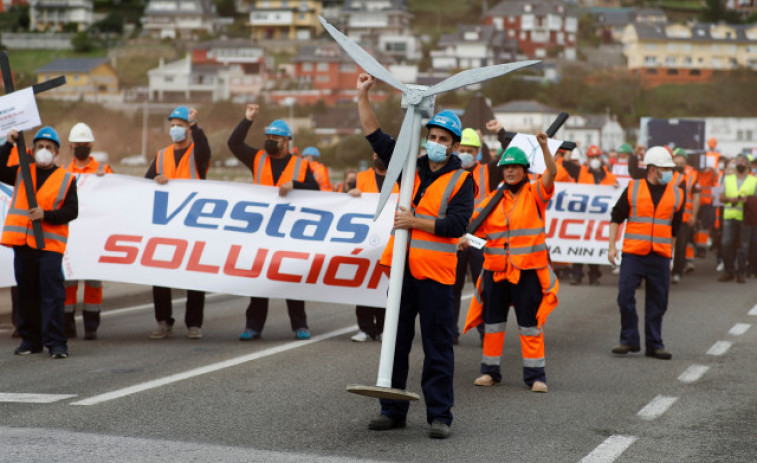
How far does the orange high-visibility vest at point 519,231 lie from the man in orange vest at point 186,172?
11.7 feet

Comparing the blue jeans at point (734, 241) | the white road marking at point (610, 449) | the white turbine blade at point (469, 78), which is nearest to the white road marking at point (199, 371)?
the white turbine blade at point (469, 78)

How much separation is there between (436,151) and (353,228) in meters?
4.85

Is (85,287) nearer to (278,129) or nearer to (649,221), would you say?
(278,129)

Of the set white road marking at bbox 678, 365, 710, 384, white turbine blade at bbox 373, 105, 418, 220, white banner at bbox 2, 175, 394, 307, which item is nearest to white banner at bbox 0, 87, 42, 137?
white banner at bbox 2, 175, 394, 307

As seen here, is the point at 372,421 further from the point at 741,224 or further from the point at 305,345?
the point at 741,224

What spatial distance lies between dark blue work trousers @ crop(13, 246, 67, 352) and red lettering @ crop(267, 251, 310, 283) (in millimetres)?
2216

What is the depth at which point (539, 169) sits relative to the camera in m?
10.2

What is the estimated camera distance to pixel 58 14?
182125 mm

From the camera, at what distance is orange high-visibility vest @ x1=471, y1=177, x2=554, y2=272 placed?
32.0ft

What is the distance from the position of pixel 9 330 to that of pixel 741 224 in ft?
44.2

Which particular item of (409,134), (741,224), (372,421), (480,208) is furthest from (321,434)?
(741,224)

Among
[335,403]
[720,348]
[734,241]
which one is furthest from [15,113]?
[734,241]

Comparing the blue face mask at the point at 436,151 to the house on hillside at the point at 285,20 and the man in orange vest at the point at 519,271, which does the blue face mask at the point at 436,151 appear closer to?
the man in orange vest at the point at 519,271

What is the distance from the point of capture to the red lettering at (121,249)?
12289 millimetres
